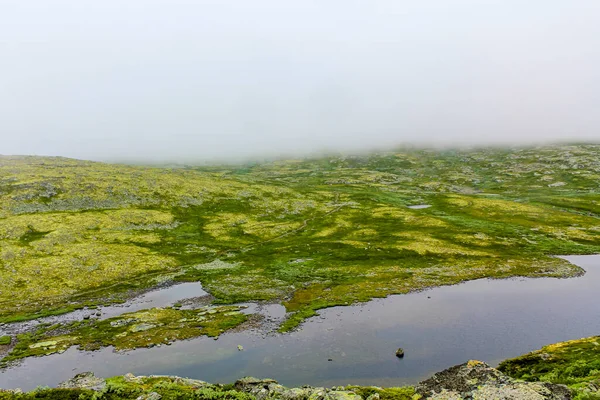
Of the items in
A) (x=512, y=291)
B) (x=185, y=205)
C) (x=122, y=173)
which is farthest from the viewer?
(x=122, y=173)

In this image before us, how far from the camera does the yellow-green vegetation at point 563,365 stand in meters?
26.0

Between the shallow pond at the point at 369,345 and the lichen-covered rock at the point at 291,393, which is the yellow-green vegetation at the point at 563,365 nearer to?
the shallow pond at the point at 369,345

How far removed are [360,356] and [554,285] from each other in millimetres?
50497

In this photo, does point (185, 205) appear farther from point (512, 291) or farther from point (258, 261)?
point (512, 291)

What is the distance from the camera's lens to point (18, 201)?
122 meters

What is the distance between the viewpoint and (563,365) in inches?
1223

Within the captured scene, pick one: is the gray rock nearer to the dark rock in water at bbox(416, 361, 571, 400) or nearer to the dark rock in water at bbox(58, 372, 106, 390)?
the dark rock in water at bbox(58, 372, 106, 390)

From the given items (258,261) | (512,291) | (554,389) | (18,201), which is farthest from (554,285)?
(18,201)

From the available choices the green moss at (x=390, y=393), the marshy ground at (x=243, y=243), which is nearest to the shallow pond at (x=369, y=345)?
the marshy ground at (x=243, y=243)

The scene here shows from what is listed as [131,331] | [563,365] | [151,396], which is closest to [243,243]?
[131,331]

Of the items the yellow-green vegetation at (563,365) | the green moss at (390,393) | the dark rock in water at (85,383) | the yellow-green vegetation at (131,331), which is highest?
the green moss at (390,393)

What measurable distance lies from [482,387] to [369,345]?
26390 millimetres

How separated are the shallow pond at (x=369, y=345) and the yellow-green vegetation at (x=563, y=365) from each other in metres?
7.93

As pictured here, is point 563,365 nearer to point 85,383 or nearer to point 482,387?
point 482,387
